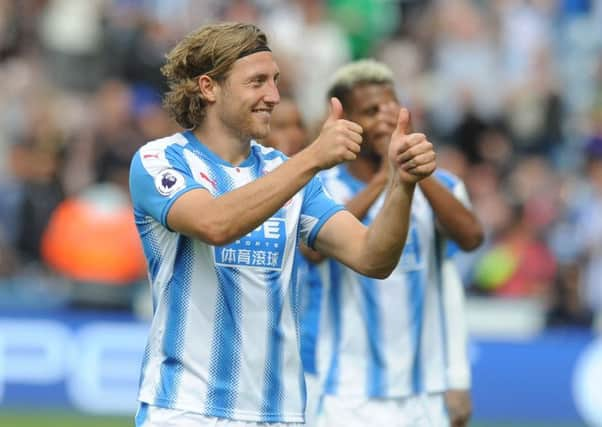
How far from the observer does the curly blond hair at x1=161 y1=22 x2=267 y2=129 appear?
222 inches

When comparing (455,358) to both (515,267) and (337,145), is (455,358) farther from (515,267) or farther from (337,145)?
(515,267)

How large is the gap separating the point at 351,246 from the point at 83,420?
7663 millimetres

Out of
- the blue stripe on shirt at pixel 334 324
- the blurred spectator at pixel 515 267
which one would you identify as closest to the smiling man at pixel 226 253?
the blue stripe on shirt at pixel 334 324

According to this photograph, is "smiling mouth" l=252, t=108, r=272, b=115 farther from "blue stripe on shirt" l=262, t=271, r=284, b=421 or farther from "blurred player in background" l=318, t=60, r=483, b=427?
"blurred player in background" l=318, t=60, r=483, b=427

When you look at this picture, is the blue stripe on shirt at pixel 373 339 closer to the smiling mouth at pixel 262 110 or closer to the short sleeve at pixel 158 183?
the smiling mouth at pixel 262 110

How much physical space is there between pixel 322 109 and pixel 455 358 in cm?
628

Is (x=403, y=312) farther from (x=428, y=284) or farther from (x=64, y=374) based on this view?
(x=64, y=374)

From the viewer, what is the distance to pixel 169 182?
543cm

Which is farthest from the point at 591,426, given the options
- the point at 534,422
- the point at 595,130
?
the point at 595,130

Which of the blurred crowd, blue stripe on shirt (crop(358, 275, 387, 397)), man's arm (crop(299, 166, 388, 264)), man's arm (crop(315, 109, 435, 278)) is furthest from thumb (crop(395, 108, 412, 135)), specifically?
the blurred crowd

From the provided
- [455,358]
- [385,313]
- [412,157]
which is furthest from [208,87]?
[455,358]

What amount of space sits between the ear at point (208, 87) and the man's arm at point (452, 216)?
1.55 meters

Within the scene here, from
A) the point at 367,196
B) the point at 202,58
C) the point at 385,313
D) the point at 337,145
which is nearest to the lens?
the point at 337,145

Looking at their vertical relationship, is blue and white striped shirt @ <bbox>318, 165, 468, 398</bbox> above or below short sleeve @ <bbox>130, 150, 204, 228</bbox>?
below
